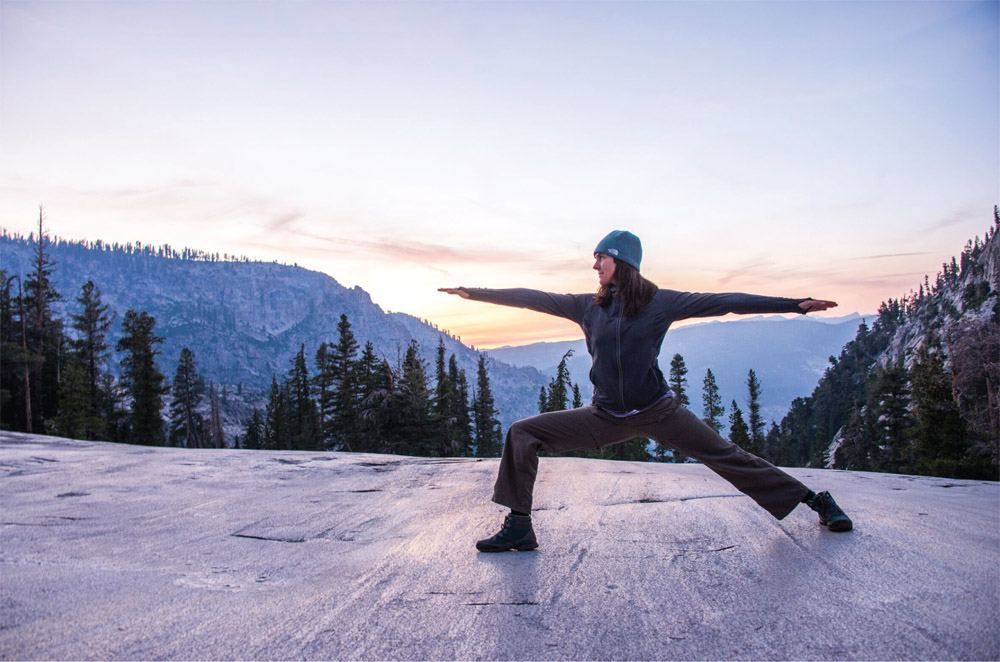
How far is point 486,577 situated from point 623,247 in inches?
93.6

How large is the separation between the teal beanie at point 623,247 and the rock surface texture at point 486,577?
198 centimetres

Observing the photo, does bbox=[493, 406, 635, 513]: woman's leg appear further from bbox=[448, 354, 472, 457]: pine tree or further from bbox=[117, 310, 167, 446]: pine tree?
bbox=[117, 310, 167, 446]: pine tree

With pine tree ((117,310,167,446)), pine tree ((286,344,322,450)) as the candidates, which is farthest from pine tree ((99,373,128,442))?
pine tree ((286,344,322,450))

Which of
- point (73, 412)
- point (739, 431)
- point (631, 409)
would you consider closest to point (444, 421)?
point (73, 412)

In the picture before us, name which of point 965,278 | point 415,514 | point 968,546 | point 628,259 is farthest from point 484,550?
point 965,278

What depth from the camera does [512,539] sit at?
410 centimetres

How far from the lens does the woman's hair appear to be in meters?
4.23

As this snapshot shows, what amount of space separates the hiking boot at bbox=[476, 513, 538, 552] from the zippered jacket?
3.28ft

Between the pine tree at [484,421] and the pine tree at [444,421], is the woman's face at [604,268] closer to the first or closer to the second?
the pine tree at [444,421]

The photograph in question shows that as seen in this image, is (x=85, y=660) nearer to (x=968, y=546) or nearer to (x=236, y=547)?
(x=236, y=547)

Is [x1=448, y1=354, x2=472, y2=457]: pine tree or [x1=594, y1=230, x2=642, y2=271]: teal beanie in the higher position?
[x1=594, y1=230, x2=642, y2=271]: teal beanie

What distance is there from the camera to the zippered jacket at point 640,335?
13.8ft

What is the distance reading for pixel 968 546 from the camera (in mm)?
4066

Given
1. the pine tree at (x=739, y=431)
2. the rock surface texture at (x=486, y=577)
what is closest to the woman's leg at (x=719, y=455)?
the rock surface texture at (x=486, y=577)
